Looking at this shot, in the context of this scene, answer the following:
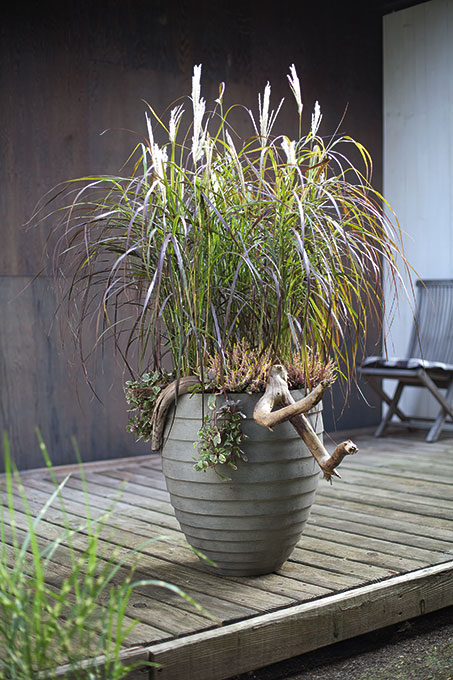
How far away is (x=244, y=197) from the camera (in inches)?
91.4

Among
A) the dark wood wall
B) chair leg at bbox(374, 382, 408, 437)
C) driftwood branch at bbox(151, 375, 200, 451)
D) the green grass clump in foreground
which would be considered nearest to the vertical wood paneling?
chair leg at bbox(374, 382, 408, 437)

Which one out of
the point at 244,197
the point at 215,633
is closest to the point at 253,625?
the point at 215,633

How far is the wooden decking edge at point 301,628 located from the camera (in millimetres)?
1943

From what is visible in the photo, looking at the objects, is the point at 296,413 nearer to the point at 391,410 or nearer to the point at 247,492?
the point at 247,492

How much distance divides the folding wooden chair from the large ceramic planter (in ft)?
8.19

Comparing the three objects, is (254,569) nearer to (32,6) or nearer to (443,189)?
(32,6)

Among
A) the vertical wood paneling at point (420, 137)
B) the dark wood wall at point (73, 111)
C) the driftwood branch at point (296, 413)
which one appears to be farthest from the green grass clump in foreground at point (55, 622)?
the vertical wood paneling at point (420, 137)

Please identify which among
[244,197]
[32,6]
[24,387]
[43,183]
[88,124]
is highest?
[32,6]

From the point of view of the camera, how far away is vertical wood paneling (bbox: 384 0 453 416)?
5.48 meters

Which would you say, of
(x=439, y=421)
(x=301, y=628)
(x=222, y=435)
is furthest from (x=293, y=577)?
(x=439, y=421)

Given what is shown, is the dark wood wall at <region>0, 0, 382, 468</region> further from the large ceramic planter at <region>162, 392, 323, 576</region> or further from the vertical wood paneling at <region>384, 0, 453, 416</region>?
the large ceramic planter at <region>162, 392, 323, 576</region>

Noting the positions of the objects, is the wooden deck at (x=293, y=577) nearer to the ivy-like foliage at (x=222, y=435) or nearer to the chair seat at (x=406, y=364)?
the ivy-like foliage at (x=222, y=435)

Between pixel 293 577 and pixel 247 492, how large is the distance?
327 millimetres

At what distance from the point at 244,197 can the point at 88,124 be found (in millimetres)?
2377
